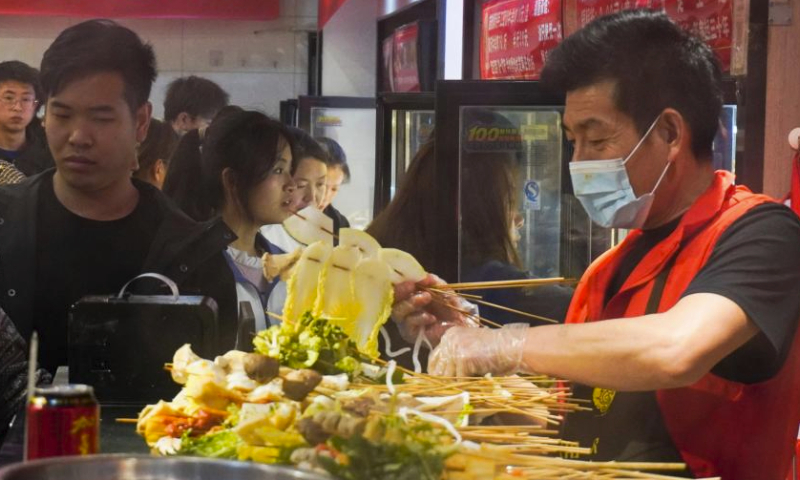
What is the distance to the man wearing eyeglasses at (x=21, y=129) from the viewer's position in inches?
145

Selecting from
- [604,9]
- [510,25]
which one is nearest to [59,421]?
[604,9]

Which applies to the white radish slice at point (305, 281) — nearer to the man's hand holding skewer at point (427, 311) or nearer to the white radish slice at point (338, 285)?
the white radish slice at point (338, 285)

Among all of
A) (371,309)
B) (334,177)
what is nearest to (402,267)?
(371,309)

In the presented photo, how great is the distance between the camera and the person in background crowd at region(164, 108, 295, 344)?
150 inches

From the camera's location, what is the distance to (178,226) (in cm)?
380

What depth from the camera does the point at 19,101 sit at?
3719 millimetres

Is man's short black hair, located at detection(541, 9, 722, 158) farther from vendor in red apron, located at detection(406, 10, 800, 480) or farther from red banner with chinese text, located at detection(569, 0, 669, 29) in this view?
red banner with chinese text, located at detection(569, 0, 669, 29)

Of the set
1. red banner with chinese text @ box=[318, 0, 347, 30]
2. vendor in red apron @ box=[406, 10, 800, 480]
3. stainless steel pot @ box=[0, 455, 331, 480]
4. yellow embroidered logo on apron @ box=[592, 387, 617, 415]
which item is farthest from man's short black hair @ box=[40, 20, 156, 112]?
stainless steel pot @ box=[0, 455, 331, 480]

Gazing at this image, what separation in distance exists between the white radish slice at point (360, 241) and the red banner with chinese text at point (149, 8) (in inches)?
32.6

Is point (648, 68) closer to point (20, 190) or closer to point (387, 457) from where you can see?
point (387, 457)

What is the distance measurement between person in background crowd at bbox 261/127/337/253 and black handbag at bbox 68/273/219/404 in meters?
0.50

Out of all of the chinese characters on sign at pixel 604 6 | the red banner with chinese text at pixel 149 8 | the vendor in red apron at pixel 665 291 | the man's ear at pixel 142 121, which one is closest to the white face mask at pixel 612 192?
the vendor in red apron at pixel 665 291

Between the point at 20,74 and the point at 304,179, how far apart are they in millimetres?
960

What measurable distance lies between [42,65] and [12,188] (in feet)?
1.32
